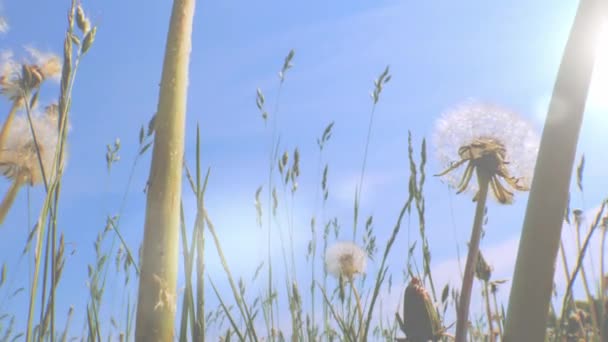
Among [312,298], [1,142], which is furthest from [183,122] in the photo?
[312,298]

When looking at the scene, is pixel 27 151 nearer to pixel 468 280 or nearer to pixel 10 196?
pixel 10 196

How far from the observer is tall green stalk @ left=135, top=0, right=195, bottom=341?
0.80m

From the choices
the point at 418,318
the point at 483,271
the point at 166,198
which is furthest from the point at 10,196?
the point at 483,271

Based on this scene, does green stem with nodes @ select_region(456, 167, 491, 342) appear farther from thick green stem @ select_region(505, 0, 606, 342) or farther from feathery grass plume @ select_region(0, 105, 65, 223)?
feathery grass plume @ select_region(0, 105, 65, 223)

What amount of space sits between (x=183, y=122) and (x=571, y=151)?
549 millimetres

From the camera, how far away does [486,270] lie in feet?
7.32

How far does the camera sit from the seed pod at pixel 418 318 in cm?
114

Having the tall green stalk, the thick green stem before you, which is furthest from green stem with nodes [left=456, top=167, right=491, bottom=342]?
the tall green stalk

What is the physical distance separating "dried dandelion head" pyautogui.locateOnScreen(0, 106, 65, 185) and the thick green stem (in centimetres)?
205

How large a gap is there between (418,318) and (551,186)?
0.50 meters

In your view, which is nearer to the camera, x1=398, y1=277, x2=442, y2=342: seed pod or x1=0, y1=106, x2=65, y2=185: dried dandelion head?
x1=398, y1=277, x2=442, y2=342: seed pod

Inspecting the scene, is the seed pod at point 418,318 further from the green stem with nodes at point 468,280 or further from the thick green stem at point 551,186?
the thick green stem at point 551,186

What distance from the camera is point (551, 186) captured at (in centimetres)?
72

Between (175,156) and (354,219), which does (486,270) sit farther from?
(175,156)
